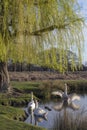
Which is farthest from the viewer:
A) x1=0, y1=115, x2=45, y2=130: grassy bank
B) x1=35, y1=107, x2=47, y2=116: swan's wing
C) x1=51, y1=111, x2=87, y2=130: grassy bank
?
x1=35, y1=107, x2=47, y2=116: swan's wing

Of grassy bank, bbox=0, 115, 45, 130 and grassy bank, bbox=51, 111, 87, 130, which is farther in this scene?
grassy bank, bbox=51, 111, 87, 130

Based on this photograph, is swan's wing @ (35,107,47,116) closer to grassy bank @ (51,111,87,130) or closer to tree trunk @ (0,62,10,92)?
grassy bank @ (51,111,87,130)

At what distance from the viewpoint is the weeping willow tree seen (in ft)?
30.5

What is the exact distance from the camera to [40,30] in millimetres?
10172

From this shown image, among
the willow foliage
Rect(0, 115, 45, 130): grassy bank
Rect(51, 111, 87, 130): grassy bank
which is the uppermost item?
the willow foliage

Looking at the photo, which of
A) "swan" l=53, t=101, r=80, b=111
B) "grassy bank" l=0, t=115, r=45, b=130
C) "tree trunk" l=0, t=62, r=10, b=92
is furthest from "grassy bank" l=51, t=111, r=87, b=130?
"tree trunk" l=0, t=62, r=10, b=92

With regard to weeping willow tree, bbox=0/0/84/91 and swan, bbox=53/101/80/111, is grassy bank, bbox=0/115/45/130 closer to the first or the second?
weeping willow tree, bbox=0/0/84/91

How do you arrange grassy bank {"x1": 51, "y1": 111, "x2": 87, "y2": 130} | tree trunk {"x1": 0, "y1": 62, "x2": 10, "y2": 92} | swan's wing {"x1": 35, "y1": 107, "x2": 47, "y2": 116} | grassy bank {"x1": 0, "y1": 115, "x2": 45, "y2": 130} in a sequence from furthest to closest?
tree trunk {"x1": 0, "y1": 62, "x2": 10, "y2": 92} < swan's wing {"x1": 35, "y1": 107, "x2": 47, "y2": 116} < grassy bank {"x1": 51, "y1": 111, "x2": 87, "y2": 130} < grassy bank {"x1": 0, "y1": 115, "x2": 45, "y2": 130}

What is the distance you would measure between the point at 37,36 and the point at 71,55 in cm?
118

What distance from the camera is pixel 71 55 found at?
10141 mm

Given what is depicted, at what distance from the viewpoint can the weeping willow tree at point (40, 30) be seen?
30.5ft

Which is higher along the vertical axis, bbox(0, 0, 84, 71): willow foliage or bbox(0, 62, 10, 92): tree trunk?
bbox(0, 0, 84, 71): willow foliage

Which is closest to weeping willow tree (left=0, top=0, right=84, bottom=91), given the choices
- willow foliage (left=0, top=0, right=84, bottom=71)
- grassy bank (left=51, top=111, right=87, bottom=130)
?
willow foliage (left=0, top=0, right=84, bottom=71)

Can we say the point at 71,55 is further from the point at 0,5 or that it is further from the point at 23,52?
the point at 0,5
